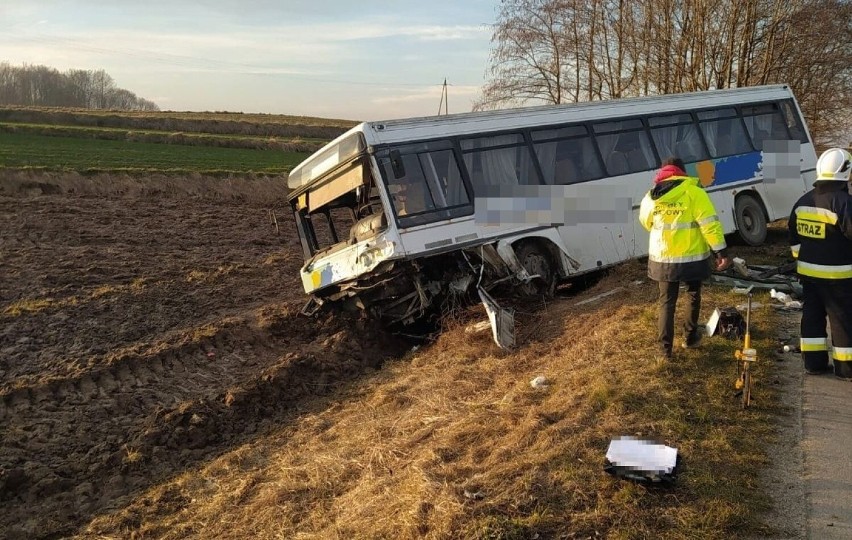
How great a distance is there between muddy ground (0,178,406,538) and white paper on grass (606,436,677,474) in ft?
12.2

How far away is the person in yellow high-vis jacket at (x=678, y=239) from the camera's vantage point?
19.1 ft

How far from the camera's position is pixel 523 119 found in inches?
387

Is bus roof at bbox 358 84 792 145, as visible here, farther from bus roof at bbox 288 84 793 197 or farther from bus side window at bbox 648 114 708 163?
bus side window at bbox 648 114 708 163

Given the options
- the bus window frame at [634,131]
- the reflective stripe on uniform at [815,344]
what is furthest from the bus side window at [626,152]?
the reflective stripe on uniform at [815,344]

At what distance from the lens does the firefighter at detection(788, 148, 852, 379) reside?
5.55 meters

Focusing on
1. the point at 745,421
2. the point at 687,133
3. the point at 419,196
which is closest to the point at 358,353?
the point at 419,196

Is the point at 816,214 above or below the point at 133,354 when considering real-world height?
above

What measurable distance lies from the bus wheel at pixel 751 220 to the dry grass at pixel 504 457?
519cm

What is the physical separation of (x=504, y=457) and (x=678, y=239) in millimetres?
2595

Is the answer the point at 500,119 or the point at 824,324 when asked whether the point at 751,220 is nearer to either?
the point at 500,119

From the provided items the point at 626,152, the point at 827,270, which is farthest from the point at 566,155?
the point at 827,270

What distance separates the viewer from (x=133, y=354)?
8.47 m

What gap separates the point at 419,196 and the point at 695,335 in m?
3.65

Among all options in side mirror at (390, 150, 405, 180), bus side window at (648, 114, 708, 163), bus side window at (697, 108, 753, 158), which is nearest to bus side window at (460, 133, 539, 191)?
side mirror at (390, 150, 405, 180)
